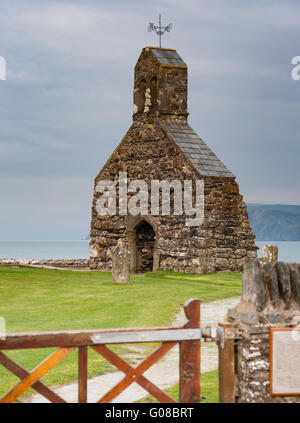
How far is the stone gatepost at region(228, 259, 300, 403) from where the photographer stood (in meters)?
6.41

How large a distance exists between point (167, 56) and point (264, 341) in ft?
66.6

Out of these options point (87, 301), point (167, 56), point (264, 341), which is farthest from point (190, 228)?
point (264, 341)

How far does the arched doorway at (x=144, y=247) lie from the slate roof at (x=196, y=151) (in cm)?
383

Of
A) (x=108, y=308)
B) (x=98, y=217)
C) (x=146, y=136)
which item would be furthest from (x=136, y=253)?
(x=108, y=308)

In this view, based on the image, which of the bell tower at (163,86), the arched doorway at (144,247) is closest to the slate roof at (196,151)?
the bell tower at (163,86)

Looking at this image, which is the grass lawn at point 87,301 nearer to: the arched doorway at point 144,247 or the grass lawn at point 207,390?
the grass lawn at point 207,390

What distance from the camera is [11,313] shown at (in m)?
13.3

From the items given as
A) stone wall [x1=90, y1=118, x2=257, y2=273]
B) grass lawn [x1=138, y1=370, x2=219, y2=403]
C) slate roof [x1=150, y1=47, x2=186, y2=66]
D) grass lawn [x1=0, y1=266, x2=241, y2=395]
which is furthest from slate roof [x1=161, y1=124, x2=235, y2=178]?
grass lawn [x1=138, y1=370, x2=219, y2=403]

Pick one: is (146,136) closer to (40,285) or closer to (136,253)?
(136,253)

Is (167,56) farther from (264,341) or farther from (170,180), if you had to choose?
(264,341)

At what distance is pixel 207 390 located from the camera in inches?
312

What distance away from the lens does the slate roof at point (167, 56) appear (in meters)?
25.0

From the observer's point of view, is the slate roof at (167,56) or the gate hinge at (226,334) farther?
the slate roof at (167,56)
